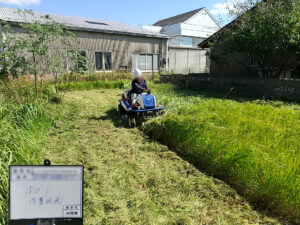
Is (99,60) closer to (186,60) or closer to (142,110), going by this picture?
(186,60)

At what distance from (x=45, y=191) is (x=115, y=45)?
12.6 m

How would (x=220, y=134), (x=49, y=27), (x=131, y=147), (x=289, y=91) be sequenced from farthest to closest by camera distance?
(x=289, y=91) → (x=49, y=27) → (x=131, y=147) → (x=220, y=134)

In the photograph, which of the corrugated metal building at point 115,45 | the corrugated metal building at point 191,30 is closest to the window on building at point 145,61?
the corrugated metal building at point 115,45

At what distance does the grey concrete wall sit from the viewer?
6.98 meters

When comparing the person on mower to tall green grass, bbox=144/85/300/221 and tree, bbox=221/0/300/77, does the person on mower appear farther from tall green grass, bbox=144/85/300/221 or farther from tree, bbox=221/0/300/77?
tree, bbox=221/0/300/77

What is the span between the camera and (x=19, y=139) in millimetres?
2865

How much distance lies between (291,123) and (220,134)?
175 cm

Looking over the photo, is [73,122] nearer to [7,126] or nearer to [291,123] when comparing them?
[7,126]

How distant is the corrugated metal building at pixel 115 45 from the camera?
38.6ft

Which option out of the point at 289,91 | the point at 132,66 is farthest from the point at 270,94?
the point at 132,66

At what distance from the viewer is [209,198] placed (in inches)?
91.3

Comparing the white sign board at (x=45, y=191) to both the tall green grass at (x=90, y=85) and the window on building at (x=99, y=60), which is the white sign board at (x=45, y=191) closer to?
the tall green grass at (x=90, y=85)

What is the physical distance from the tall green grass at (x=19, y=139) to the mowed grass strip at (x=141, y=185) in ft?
0.94

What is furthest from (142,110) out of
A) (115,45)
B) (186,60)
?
(186,60)
